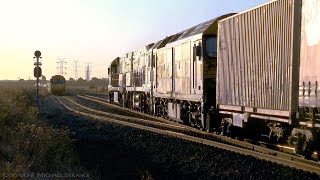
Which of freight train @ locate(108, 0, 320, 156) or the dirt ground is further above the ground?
freight train @ locate(108, 0, 320, 156)

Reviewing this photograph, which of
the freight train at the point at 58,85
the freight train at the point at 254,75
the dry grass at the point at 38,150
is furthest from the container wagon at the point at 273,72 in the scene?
the freight train at the point at 58,85

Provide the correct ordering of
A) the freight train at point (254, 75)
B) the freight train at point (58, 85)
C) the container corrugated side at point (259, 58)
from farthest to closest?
1. the freight train at point (58, 85)
2. the container corrugated side at point (259, 58)
3. the freight train at point (254, 75)

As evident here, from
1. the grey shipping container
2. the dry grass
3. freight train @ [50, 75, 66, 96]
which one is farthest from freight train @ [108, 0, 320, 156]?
freight train @ [50, 75, 66, 96]

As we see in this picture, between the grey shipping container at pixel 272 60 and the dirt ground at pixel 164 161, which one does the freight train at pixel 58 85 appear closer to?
the dirt ground at pixel 164 161

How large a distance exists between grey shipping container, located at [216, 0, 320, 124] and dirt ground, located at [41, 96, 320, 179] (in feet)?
5.12

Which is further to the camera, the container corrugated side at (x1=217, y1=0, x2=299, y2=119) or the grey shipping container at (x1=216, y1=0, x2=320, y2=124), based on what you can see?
the container corrugated side at (x1=217, y1=0, x2=299, y2=119)

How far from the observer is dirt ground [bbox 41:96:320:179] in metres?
10.5

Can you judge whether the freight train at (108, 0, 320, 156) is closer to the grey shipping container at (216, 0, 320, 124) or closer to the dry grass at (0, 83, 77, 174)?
the grey shipping container at (216, 0, 320, 124)

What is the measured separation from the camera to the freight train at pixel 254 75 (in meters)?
11.1

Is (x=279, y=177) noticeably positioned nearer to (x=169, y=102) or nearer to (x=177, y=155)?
(x=177, y=155)

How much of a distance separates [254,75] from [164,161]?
349cm

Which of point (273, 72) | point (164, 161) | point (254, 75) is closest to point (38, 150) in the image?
point (164, 161)

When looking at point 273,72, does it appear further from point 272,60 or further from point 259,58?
point 259,58

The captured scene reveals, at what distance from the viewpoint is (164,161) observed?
488 inches
